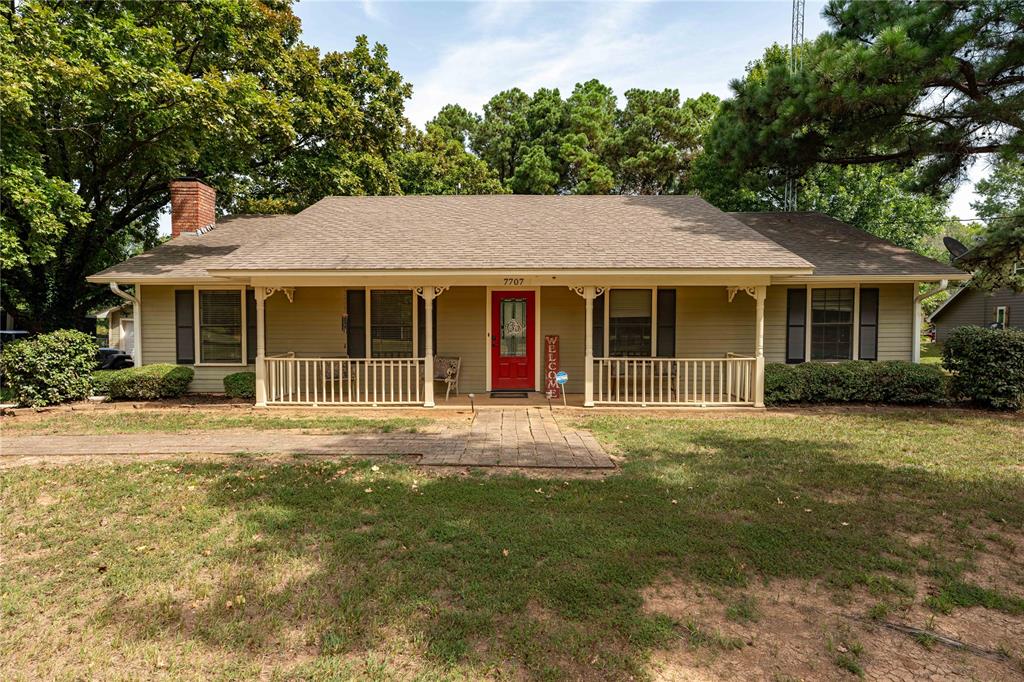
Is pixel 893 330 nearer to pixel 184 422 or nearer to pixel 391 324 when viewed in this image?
pixel 391 324

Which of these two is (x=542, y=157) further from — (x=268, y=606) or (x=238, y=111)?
(x=268, y=606)

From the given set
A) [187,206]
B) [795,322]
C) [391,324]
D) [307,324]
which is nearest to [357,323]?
[391,324]

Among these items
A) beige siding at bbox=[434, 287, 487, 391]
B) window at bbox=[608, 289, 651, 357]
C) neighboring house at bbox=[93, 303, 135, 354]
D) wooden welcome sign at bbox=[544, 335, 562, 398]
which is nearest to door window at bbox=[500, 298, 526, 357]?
beige siding at bbox=[434, 287, 487, 391]

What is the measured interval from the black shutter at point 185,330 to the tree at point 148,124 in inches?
83.6

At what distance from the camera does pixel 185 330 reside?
10891 millimetres

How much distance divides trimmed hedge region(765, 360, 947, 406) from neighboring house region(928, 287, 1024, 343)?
57.4ft

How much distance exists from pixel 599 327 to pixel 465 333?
2943 millimetres

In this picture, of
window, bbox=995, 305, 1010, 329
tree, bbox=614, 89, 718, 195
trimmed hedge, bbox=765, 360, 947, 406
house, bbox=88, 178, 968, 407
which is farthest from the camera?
window, bbox=995, 305, 1010, 329

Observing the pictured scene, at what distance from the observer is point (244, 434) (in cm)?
730

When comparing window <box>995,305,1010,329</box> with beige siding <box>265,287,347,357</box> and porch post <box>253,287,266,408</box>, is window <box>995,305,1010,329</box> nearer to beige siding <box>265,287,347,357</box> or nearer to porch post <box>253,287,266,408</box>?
beige siding <box>265,287,347,357</box>

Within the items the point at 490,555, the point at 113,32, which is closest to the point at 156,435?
the point at 490,555

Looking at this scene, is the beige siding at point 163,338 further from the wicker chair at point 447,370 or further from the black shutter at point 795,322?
the black shutter at point 795,322

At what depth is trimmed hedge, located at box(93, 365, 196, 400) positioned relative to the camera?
392 inches

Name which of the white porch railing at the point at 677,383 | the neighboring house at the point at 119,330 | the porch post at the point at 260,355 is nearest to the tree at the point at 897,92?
the white porch railing at the point at 677,383
